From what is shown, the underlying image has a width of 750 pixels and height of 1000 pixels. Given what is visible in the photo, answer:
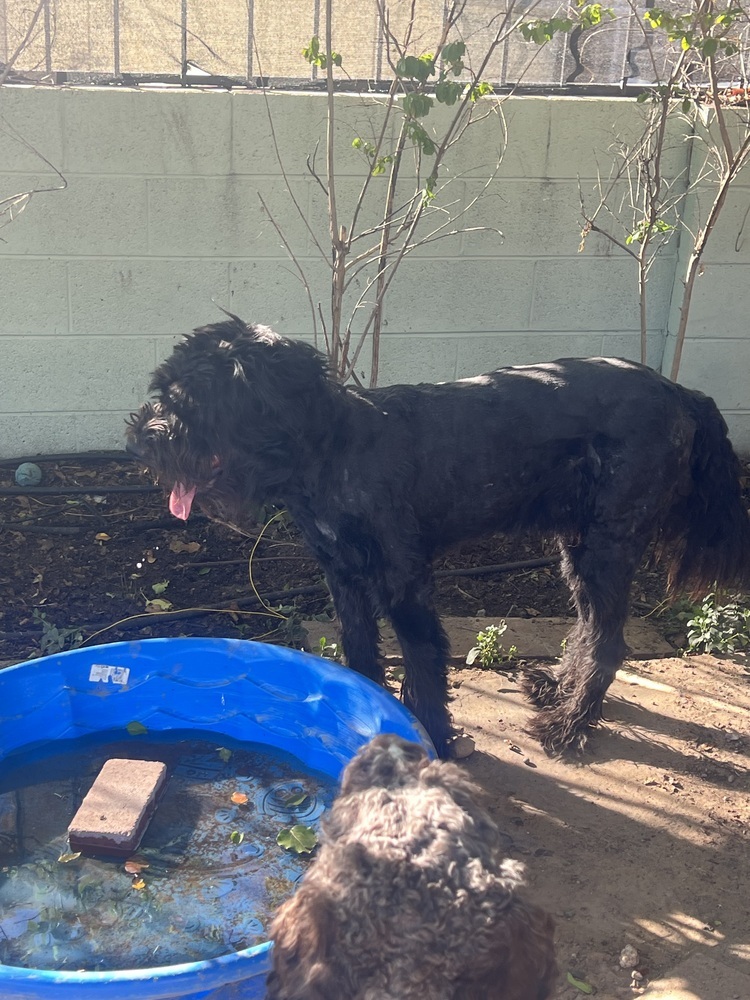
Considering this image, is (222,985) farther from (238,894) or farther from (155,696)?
(155,696)

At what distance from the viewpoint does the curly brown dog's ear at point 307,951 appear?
1.58m

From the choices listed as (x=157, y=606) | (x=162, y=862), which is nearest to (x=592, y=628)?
(x=162, y=862)

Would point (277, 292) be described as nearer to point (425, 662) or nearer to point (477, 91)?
point (477, 91)

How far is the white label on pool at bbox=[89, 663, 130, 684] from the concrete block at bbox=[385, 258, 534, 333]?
310 cm

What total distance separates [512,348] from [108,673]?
3.51 m

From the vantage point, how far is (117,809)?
9.96ft

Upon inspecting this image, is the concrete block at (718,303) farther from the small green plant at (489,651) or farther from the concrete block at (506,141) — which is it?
the small green plant at (489,651)

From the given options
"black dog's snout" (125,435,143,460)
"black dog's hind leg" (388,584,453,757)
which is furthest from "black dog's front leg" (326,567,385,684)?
"black dog's snout" (125,435,143,460)

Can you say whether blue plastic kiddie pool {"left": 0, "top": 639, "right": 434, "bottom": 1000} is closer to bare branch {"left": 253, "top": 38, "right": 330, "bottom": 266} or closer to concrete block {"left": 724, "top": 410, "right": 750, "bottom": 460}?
bare branch {"left": 253, "top": 38, "right": 330, "bottom": 266}

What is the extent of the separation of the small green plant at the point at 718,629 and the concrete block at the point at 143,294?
3.15 meters

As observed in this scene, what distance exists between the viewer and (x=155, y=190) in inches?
220

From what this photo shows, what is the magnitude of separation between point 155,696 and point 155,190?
10.4ft

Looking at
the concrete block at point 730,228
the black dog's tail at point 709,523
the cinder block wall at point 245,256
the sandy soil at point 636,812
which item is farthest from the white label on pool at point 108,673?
the concrete block at point 730,228

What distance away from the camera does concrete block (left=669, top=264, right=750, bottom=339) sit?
20.2 ft
